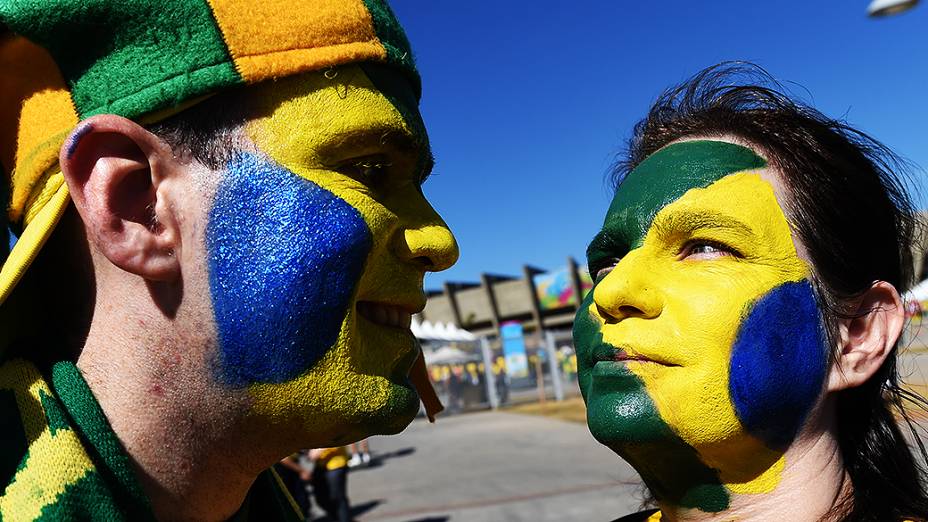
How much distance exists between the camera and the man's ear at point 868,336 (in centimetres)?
181

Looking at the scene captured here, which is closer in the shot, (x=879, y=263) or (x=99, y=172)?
(x=99, y=172)

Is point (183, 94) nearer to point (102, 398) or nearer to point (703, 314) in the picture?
point (102, 398)

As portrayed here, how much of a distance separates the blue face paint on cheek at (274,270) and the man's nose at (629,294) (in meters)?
0.75

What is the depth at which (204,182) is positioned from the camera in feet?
4.50

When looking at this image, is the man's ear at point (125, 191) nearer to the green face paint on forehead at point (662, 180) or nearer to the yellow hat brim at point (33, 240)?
the yellow hat brim at point (33, 240)

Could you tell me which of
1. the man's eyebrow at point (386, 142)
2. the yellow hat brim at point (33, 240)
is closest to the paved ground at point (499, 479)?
the man's eyebrow at point (386, 142)

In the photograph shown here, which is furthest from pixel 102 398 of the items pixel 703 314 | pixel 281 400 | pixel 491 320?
pixel 491 320

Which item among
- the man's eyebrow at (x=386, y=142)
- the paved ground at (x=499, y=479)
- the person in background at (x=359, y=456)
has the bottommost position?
the person in background at (x=359, y=456)

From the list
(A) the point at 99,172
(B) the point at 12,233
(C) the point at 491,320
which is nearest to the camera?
(A) the point at 99,172

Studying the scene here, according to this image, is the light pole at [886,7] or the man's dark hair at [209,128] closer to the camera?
the man's dark hair at [209,128]

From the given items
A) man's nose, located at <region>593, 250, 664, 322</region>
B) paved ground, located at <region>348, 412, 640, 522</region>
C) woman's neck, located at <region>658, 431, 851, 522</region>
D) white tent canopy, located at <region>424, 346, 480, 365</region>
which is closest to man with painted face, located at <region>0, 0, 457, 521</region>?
man's nose, located at <region>593, 250, 664, 322</region>

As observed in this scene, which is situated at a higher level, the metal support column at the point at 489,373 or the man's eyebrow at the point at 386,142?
the man's eyebrow at the point at 386,142

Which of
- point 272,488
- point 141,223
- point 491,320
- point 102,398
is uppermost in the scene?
point 141,223

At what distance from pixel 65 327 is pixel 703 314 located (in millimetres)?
1432
